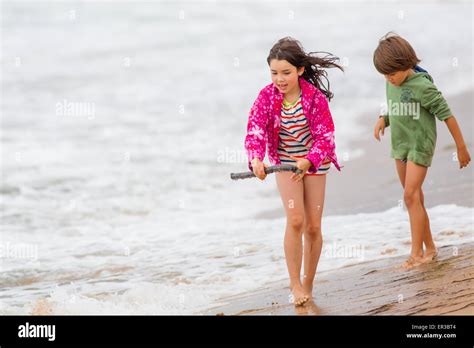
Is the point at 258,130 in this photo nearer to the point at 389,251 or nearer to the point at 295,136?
the point at 295,136

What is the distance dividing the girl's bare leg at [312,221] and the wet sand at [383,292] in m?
0.16

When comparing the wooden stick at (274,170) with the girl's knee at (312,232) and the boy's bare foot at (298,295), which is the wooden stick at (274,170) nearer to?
the girl's knee at (312,232)

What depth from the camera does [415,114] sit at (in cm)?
585

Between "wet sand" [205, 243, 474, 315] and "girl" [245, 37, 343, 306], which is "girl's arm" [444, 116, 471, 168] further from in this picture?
"girl" [245, 37, 343, 306]

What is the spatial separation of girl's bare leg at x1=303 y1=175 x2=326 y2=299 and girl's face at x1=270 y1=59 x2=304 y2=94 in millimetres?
547

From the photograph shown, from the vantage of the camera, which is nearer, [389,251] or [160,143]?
[389,251]

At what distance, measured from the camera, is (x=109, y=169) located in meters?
12.0

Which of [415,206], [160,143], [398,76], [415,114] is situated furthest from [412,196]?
[160,143]

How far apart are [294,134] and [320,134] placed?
17 centimetres

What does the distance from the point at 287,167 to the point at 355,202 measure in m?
4.01

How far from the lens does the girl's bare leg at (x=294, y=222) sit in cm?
522

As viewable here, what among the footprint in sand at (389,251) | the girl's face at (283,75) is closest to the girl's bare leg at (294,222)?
the girl's face at (283,75)

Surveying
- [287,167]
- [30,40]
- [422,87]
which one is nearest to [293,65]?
[287,167]

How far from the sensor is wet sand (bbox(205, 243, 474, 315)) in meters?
4.88
